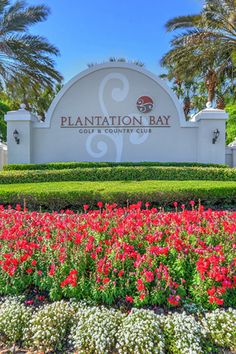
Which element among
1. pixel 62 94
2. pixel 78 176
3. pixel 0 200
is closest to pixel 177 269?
pixel 0 200

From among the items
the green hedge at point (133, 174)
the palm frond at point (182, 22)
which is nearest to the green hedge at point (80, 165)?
the green hedge at point (133, 174)

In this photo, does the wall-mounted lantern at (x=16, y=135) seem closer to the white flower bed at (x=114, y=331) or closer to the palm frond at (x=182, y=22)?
the palm frond at (x=182, y=22)

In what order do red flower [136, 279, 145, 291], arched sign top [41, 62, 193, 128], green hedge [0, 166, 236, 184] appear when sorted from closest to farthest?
red flower [136, 279, 145, 291] < green hedge [0, 166, 236, 184] < arched sign top [41, 62, 193, 128]

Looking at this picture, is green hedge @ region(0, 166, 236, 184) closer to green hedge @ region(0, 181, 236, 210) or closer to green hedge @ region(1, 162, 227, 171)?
green hedge @ region(1, 162, 227, 171)

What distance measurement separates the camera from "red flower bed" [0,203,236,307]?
274cm

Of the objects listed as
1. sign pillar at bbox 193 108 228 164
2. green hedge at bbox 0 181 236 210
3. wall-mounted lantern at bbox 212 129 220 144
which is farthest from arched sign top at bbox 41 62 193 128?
green hedge at bbox 0 181 236 210

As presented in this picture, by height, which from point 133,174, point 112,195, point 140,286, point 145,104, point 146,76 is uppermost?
point 146,76

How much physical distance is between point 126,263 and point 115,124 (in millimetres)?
9556

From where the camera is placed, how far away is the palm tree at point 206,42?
516 inches

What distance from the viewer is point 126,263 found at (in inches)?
119

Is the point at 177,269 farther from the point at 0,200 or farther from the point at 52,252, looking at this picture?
the point at 0,200

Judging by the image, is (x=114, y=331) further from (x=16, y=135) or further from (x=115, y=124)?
(x=16, y=135)

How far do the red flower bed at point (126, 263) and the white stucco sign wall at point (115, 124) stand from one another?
8.43 m

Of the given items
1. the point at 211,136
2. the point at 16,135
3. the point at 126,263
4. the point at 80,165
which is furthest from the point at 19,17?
the point at 126,263
